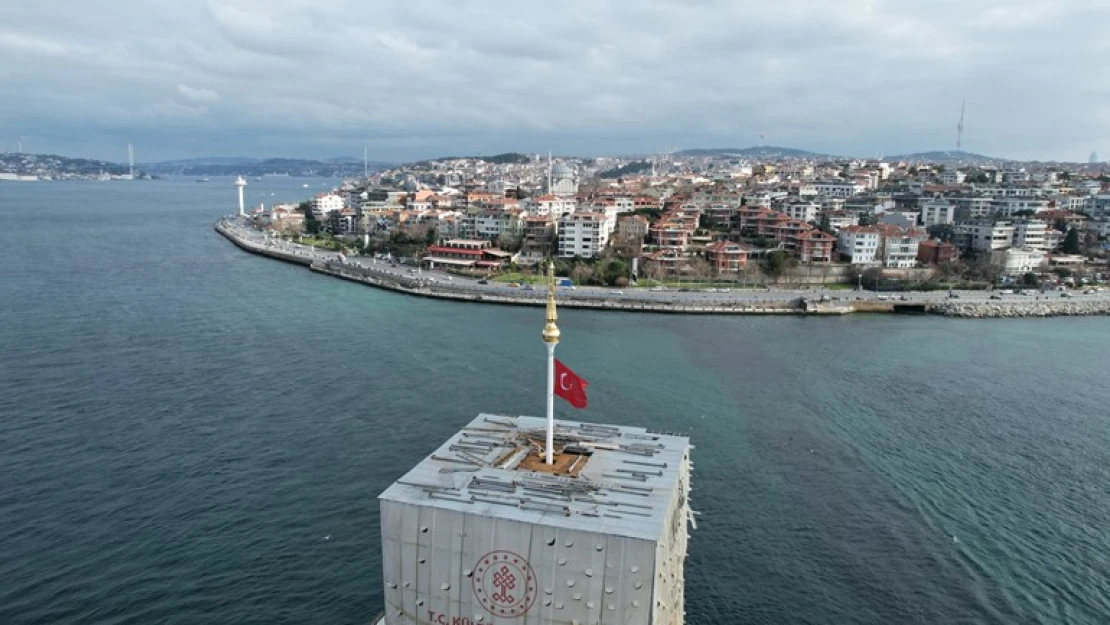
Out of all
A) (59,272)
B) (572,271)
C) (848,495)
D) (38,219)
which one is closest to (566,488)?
(848,495)

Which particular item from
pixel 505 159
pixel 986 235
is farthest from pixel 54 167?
pixel 986 235

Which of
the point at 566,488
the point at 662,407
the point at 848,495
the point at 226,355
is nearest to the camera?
the point at 566,488

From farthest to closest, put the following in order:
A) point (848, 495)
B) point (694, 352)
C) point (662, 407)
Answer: point (694, 352)
point (662, 407)
point (848, 495)

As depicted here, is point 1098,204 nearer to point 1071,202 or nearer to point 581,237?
point 1071,202

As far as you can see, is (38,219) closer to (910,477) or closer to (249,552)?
(249,552)

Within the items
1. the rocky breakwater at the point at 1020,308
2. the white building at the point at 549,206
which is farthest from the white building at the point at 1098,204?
the white building at the point at 549,206

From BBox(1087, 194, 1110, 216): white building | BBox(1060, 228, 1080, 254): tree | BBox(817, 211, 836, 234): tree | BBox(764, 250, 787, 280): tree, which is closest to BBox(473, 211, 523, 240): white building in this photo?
BBox(764, 250, 787, 280): tree
